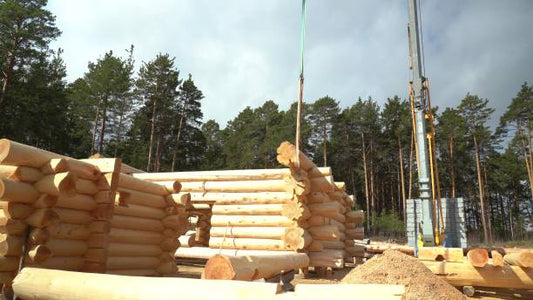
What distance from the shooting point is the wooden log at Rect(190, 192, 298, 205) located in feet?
35.2

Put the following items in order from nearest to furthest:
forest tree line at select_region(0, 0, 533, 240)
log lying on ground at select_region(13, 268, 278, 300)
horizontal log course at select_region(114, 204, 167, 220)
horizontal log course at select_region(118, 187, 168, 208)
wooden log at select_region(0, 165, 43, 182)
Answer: log lying on ground at select_region(13, 268, 278, 300) < wooden log at select_region(0, 165, 43, 182) < horizontal log course at select_region(118, 187, 168, 208) < horizontal log course at select_region(114, 204, 167, 220) < forest tree line at select_region(0, 0, 533, 240)

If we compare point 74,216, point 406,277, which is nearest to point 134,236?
point 74,216

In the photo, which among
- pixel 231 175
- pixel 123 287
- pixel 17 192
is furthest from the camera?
pixel 231 175

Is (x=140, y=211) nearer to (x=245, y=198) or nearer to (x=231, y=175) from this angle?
(x=245, y=198)

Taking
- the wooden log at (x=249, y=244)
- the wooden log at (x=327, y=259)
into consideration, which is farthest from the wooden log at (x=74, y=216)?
the wooden log at (x=327, y=259)

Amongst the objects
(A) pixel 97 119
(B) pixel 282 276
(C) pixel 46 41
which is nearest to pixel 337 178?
(A) pixel 97 119

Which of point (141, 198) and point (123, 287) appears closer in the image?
point (123, 287)

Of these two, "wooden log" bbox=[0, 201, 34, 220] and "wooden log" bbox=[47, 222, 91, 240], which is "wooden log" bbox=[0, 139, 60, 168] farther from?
"wooden log" bbox=[47, 222, 91, 240]

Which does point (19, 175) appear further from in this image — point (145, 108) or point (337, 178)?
point (337, 178)

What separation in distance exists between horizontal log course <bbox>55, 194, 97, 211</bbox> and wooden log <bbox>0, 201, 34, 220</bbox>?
1.45ft

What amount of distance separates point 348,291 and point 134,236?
603 centimetres

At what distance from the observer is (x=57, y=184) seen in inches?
210

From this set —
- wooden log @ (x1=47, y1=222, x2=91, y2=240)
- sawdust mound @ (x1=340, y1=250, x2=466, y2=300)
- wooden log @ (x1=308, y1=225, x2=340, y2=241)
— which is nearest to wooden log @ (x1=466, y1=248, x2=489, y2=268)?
sawdust mound @ (x1=340, y1=250, x2=466, y2=300)

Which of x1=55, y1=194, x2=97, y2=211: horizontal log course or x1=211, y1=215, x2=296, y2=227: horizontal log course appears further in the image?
x1=211, y1=215, x2=296, y2=227: horizontal log course
